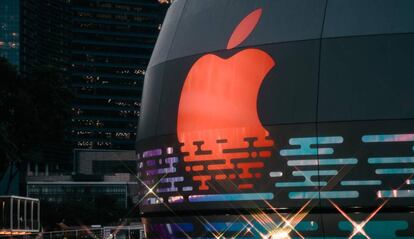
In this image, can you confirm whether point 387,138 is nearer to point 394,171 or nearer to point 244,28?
point 394,171

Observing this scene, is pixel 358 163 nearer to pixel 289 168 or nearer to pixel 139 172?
pixel 289 168

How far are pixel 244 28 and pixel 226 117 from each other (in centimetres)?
216

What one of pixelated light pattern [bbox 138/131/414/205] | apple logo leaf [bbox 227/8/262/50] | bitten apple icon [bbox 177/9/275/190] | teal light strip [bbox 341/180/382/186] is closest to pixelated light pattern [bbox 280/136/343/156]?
pixelated light pattern [bbox 138/131/414/205]

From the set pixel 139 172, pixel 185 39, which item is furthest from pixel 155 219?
pixel 185 39

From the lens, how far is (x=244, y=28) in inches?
712

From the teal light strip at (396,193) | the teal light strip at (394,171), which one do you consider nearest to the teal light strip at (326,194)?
the teal light strip at (396,193)

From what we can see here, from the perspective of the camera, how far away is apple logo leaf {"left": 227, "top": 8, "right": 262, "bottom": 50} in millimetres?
17953

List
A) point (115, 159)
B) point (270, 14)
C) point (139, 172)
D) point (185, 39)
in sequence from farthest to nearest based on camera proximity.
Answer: point (115, 159) < point (139, 172) < point (185, 39) < point (270, 14)

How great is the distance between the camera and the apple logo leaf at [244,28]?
18.0 meters

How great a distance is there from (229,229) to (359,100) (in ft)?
13.9

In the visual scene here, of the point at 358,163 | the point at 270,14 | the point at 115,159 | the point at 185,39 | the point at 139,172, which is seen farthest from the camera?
the point at 115,159

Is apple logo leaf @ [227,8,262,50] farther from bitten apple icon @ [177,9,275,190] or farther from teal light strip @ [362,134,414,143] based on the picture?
teal light strip @ [362,134,414,143]

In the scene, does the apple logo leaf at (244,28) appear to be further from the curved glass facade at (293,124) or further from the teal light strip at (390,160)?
the teal light strip at (390,160)

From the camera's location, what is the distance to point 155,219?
65.1 feet
